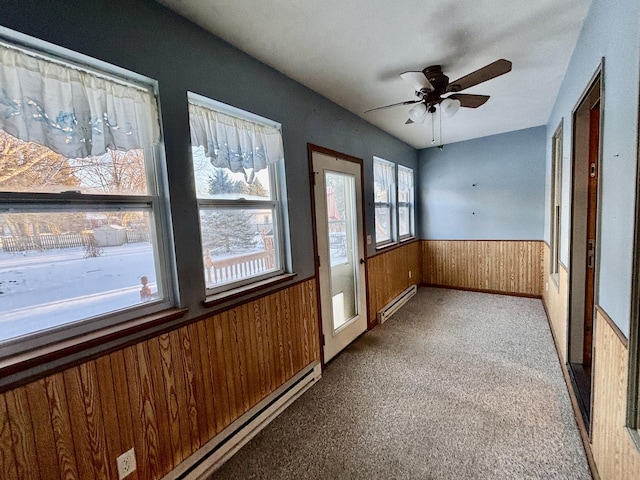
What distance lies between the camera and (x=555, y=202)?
323 centimetres

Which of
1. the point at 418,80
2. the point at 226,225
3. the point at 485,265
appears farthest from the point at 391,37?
the point at 485,265

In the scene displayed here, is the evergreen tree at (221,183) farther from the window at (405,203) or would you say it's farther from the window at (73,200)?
the window at (405,203)

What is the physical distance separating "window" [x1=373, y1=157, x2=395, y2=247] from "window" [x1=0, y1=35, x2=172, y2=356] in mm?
2823

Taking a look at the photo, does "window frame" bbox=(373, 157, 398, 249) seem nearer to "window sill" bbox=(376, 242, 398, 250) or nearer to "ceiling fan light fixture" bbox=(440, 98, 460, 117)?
"window sill" bbox=(376, 242, 398, 250)

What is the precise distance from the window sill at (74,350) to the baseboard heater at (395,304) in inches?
108

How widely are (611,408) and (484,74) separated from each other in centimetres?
196

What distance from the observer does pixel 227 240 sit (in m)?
1.95

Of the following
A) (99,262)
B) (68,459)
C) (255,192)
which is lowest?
(68,459)

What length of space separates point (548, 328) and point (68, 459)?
4180mm

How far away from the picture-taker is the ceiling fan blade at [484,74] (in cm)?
182

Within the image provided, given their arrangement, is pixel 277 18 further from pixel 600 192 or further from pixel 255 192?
pixel 600 192

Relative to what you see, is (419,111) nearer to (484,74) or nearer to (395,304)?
(484,74)

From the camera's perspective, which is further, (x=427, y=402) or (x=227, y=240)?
(x=427, y=402)

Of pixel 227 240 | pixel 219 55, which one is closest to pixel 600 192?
pixel 227 240
